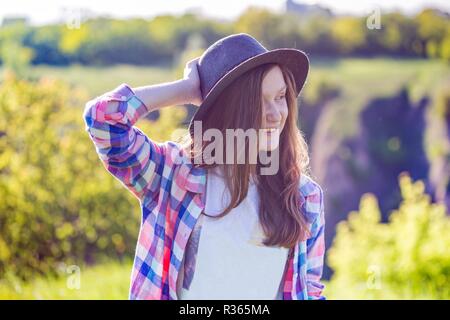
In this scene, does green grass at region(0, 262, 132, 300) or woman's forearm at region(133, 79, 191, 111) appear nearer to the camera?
woman's forearm at region(133, 79, 191, 111)

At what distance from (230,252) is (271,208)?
16 centimetres

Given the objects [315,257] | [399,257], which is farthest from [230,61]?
[399,257]

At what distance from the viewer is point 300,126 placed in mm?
5633

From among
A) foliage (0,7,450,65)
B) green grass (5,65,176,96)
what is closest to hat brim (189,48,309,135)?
→ green grass (5,65,176,96)

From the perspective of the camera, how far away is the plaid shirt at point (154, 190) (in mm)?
1646

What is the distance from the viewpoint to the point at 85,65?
5.52 meters

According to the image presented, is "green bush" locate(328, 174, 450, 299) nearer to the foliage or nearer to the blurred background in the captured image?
the blurred background

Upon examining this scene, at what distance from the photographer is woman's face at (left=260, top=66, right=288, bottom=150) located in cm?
178

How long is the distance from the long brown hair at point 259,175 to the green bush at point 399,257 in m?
2.24

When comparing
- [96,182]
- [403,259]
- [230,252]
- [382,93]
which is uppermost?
[382,93]

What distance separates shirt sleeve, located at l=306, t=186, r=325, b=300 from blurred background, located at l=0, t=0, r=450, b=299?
1921 mm

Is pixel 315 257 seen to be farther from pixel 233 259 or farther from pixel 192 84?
pixel 192 84
